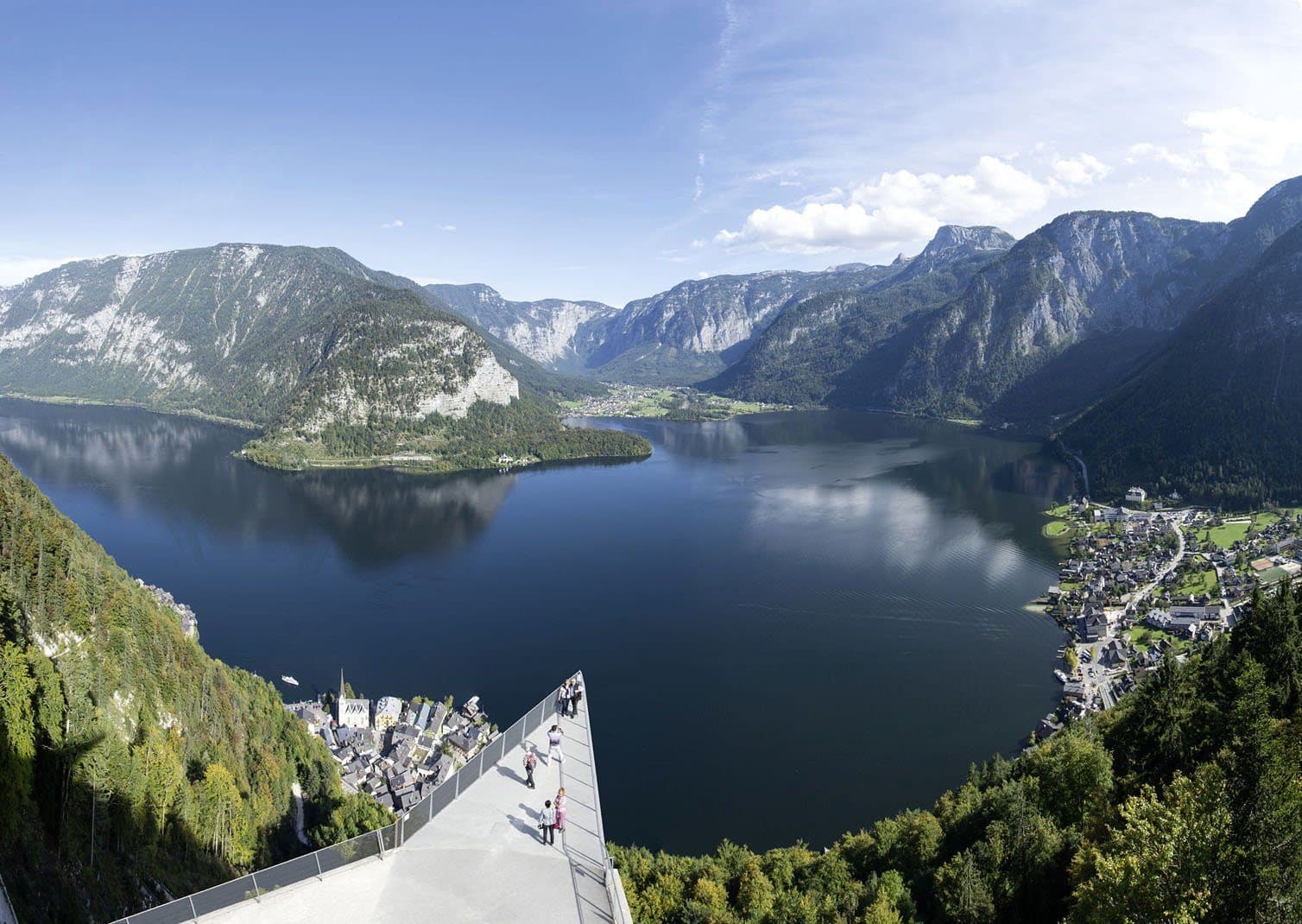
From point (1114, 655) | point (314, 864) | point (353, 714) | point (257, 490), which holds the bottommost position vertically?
point (353, 714)

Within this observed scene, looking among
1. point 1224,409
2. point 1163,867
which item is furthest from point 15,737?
point 1224,409

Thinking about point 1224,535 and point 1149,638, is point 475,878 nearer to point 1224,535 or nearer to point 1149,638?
point 1149,638

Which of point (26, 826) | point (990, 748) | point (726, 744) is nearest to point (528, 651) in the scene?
point (726, 744)

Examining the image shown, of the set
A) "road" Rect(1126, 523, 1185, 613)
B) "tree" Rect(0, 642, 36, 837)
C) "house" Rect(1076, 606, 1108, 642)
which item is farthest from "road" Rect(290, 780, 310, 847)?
"road" Rect(1126, 523, 1185, 613)

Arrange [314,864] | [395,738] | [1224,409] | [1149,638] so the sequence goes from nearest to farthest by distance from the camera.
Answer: [314,864] < [395,738] < [1149,638] < [1224,409]

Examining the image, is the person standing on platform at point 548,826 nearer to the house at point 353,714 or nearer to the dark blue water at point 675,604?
the dark blue water at point 675,604

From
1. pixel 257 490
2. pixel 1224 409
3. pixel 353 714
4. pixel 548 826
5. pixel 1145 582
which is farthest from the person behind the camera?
pixel 1224 409

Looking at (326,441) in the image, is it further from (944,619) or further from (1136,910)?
(1136,910)
